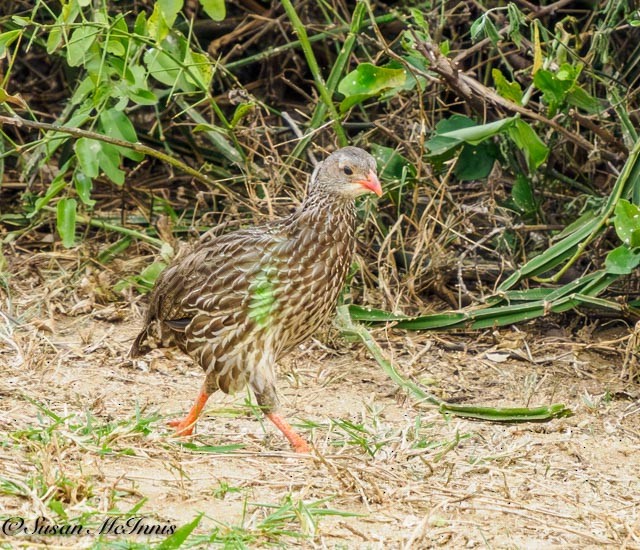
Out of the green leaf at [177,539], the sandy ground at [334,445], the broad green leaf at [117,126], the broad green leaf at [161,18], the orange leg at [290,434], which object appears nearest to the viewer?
the green leaf at [177,539]

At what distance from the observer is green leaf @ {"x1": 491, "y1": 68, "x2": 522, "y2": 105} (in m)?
5.45

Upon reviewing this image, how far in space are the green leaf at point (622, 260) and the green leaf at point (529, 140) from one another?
0.59 m

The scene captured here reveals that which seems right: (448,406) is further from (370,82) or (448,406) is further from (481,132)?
(370,82)

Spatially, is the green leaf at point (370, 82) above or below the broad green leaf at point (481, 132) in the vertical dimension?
above

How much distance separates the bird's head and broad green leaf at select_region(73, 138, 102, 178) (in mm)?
1301

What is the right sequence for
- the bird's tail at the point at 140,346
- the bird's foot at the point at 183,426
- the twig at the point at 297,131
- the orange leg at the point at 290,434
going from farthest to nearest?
the twig at the point at 297,131
the bird's tail at the point at 140,346
the bird's foot at the point at 183,426
the orange leg at the point at 290,434

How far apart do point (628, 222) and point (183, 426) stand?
217 cm

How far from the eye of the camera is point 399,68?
5746 millimetres

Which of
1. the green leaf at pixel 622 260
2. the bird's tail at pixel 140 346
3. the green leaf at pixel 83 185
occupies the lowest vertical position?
the bird's tail at pixel 140 346

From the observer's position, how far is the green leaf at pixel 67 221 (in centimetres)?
572

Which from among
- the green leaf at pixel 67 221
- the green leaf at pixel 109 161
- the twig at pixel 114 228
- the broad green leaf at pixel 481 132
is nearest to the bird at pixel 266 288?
the broad green leaf at pixel 481 132

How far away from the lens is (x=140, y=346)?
17.6 feet

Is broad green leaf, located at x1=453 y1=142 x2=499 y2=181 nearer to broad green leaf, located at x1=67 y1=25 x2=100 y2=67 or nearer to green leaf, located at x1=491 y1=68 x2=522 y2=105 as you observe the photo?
green leaf, located at x1=491 y1=68 x2=522 y2=105

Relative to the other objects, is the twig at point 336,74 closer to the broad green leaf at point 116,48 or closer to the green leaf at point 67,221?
the broad green leaf at point 116,48
